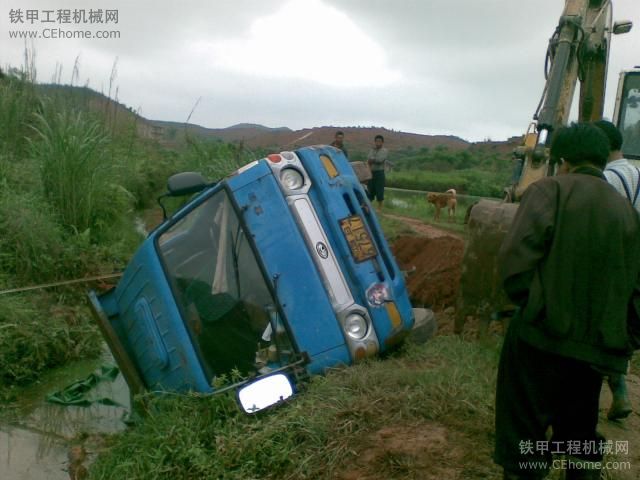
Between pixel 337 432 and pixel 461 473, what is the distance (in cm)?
62

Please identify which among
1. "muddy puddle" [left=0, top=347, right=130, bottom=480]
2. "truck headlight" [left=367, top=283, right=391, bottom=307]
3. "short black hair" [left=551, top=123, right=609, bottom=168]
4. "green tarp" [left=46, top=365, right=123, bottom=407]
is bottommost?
"muddy puddle" [left=0, top=347, right=130, bottom=480]

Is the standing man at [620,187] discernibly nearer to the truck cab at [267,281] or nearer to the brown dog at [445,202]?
the truck cab at [267,281]

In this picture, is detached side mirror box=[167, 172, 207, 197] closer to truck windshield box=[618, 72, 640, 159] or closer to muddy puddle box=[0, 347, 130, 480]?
muddy puddle box=[0, 347, 130, 480]

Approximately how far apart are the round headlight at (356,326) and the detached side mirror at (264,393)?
1.59ft

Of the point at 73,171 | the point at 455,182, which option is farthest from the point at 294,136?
the point at 73,171

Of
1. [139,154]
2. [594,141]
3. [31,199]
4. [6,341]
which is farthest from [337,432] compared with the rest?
[139,154]

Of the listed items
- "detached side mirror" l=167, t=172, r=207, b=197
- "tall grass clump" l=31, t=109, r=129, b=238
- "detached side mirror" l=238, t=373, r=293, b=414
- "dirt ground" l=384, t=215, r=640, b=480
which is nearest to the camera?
"dirt ground" l=384, t=215, r=640, b=480

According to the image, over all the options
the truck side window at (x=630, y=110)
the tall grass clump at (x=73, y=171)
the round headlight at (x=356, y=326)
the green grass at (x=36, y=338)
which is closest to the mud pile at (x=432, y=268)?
the round headlight at (x=356, y=326)

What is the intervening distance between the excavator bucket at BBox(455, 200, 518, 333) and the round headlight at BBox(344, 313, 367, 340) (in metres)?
1.19

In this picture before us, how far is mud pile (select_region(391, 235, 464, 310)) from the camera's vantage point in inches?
263

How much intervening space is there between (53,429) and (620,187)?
4.16m

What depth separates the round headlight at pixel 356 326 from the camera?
4332 millimetres

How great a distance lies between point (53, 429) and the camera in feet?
18.0

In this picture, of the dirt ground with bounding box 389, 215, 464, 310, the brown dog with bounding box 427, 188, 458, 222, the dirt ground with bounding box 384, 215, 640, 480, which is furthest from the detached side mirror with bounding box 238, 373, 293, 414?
the brown dog with bounding box 427, 188, 458, 222
